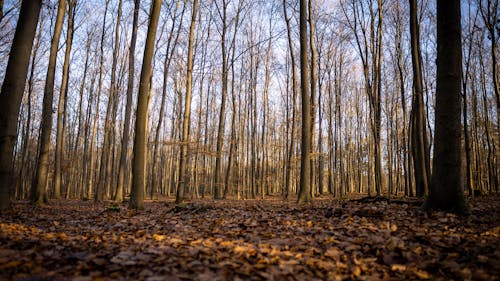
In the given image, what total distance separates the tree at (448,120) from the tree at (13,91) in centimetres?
867

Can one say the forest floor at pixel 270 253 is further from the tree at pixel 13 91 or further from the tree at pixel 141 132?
the tree at pixel 141 132

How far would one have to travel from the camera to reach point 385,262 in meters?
2.77

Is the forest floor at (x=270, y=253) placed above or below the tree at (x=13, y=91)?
below

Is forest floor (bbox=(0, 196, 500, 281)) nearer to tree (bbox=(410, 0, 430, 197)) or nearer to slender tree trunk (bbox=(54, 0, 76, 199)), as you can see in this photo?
tree (bbox=(410, 0, 430, 197))

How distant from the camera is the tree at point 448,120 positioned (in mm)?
5020

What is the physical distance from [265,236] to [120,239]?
201cm

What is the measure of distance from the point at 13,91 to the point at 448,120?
8978 millimetres

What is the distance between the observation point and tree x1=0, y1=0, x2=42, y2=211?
5.41 metres

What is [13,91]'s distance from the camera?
5609 millimetres

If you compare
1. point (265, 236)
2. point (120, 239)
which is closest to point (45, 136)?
point (120, 239)

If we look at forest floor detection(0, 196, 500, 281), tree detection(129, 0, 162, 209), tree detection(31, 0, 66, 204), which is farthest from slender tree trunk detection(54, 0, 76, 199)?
forest floor detection(0, 196, 500, 281)

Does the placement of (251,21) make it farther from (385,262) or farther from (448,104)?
(385,262)

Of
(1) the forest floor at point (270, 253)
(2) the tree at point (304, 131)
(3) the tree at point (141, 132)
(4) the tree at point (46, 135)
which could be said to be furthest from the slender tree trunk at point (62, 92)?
(1) the forest floor at point (270, 253)

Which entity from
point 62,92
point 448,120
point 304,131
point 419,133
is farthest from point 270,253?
point 62,92
